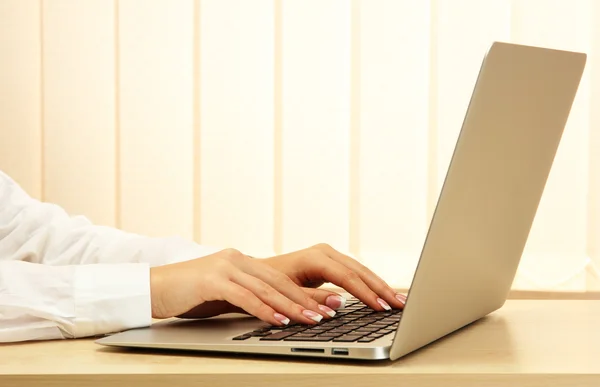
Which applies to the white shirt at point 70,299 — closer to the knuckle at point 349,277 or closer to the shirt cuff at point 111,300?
the shirt cuff at point 111,300

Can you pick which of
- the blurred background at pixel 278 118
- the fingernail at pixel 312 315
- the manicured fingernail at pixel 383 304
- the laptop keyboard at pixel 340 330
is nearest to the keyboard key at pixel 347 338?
the laptop keyboard at pixel 340 330

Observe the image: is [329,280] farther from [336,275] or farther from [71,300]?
[71,300]

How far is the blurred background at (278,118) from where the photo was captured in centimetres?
190

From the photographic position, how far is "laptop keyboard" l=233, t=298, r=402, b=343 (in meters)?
0.67

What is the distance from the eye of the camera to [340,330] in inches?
28.0

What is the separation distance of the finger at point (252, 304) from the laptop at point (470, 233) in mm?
13

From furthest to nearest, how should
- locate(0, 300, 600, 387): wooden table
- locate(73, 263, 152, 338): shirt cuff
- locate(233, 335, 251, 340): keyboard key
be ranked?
1. locate(73, 263, 152, 338): shirt cuff
2. locate(233, 335, 251, 340): keyboard key
3. locate(0, 300, 600, 387): wooden table

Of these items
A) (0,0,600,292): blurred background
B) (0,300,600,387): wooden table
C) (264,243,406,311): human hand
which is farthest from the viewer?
(0,0,600,292): blurred background

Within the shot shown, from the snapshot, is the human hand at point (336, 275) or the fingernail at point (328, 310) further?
the human hand at point (336, 275)

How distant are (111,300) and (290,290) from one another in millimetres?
174

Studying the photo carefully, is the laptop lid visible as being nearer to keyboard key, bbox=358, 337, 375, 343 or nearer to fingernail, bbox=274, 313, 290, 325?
keyboard key, bbox=358, 337, 375, 343

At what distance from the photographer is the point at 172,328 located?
806 mm

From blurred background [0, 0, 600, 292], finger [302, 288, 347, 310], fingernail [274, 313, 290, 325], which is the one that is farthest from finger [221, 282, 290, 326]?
blurred background [0, 0, 600, 292]

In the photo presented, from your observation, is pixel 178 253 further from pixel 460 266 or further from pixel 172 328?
pixel 460 266
